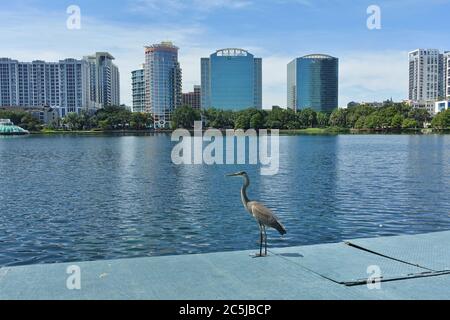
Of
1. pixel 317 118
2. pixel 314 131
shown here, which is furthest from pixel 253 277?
pixel 317 118

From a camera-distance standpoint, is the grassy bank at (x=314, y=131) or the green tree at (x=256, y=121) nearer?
the grassy bank at (x=314, y=131)

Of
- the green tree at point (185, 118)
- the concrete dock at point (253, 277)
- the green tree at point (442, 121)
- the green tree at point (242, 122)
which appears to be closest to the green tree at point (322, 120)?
the green tree at point (242, 122)

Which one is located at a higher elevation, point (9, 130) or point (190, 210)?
point (9, 130)

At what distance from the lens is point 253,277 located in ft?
24.4

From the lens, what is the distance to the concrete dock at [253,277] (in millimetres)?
6652

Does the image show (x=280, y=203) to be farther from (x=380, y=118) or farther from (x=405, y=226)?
(x=380, y=118)

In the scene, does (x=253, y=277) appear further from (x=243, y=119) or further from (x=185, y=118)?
(x=185, y=118)

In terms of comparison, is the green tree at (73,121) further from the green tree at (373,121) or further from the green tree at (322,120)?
the green tree at (373,121)

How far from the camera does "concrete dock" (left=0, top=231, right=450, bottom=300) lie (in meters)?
6.65

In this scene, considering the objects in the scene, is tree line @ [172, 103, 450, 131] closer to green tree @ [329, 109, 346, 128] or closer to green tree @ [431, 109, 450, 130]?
green tree @ [329, 109, 346, 128]
